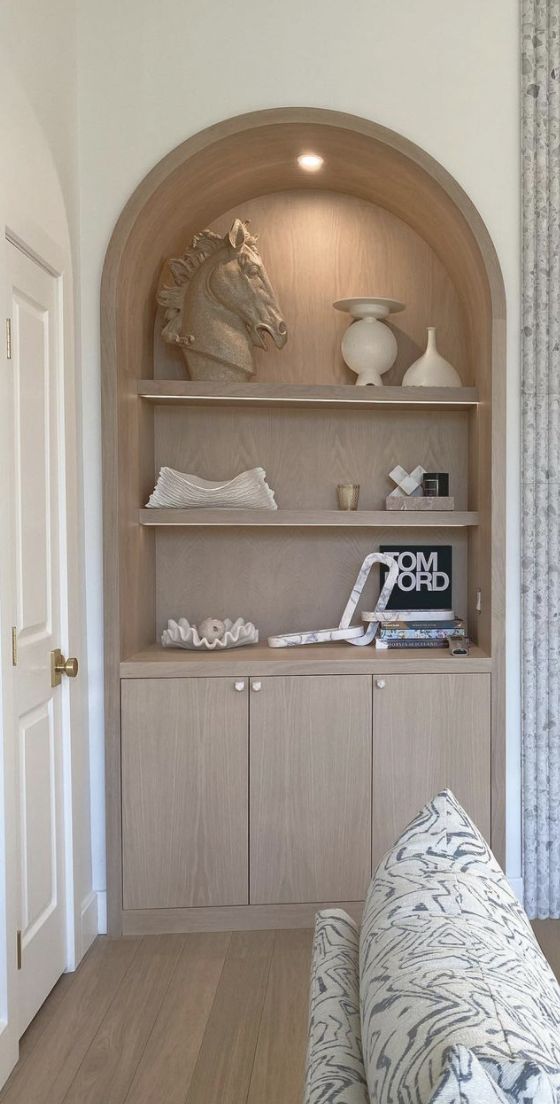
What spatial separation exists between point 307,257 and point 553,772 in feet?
6.86

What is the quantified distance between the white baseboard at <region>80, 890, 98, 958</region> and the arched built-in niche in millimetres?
77

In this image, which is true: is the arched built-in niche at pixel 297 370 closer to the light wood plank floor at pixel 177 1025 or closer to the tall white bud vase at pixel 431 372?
the tall white bud vase at pixel 431 372

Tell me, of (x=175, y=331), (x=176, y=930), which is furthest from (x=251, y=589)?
(x=176, y=930)

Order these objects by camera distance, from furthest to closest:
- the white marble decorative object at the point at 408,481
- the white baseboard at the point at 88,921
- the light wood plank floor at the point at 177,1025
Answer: the white marble decorative object at the point at 408,481
the white baseboard at the point at 88,921
the light wood plank floor at the point at 177,1025

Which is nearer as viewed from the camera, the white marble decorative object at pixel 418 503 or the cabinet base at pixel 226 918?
the cabinet base at pixel 226 918

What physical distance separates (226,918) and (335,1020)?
2194mm

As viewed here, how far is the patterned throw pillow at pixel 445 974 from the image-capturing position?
0.72 metres

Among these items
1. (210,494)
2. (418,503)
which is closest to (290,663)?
(210,494)

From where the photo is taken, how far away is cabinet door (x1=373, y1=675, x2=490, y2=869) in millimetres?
3100

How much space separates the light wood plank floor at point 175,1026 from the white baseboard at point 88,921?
41 millimetres

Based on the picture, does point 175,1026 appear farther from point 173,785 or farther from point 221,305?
point 221,305

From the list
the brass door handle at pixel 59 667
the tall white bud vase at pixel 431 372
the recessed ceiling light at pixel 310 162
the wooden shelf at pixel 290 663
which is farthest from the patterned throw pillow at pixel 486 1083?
the recessed ceiling light at pixel 310 162

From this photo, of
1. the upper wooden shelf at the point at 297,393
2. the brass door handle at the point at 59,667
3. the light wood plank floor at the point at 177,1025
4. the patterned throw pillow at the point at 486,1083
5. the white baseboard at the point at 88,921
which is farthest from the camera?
the upper wooden shelf at the point at 297,393

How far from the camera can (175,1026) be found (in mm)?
2475
